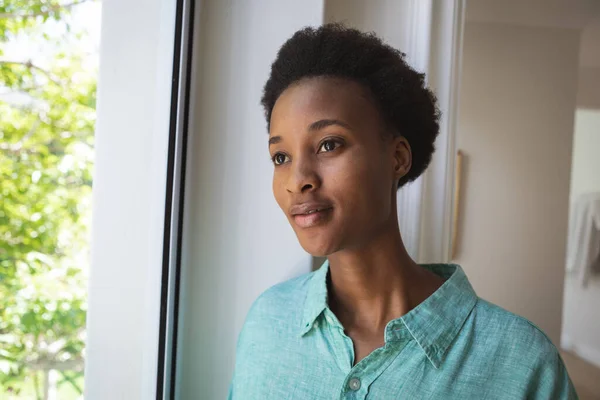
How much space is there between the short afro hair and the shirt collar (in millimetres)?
234

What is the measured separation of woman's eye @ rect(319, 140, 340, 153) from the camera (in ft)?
2.15

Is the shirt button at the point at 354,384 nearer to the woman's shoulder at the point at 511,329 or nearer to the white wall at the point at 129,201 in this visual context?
the woman's shoulder at the point at 511,329

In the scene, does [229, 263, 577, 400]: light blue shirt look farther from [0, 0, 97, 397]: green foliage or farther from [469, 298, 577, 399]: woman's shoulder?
[0, 0, 97, 397]: green foliage

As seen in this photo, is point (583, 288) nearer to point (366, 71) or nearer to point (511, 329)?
point (511, 329)

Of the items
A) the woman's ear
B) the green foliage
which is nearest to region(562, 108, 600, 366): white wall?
the woman's ear

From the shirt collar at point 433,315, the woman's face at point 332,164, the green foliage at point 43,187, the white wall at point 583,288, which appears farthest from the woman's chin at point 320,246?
the white wall at point 583,288

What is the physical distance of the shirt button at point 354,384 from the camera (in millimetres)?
654

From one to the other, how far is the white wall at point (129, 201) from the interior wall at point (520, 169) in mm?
637

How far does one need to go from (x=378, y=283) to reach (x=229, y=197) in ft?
1.09

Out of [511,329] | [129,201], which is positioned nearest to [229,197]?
[129,201]

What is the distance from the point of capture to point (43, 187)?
2.00ft

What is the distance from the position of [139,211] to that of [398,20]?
611 millimetres

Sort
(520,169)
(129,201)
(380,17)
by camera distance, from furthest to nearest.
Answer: (520,169), (380,17), (129,201)

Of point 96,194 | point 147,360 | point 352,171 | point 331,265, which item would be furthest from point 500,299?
point 96,194
